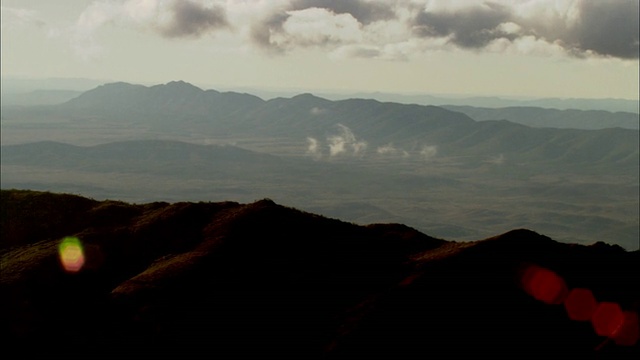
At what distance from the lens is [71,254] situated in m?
39.7

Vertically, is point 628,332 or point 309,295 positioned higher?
point 309,295

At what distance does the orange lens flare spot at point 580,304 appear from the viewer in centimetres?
2917

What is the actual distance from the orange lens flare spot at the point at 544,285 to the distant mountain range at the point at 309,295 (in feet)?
0.26

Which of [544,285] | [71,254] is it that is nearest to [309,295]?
[544,285]

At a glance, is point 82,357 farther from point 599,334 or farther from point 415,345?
point 599,334

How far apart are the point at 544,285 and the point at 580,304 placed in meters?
2.04

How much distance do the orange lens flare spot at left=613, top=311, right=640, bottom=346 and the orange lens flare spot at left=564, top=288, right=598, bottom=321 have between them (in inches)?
61.7

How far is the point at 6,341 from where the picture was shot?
29.6 meters

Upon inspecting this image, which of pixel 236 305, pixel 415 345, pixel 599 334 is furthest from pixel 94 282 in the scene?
pixel 599 334

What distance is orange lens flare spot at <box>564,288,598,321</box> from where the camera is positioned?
29172 millimetres

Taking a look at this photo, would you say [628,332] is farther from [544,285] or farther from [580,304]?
[544,285]

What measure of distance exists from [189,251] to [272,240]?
231 inches

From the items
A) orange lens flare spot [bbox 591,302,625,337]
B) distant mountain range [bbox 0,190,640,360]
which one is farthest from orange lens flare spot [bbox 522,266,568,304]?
orange lens flare spot [bbox 591,302,625,337]

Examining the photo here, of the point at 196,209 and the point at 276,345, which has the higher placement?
the point at 196,209
